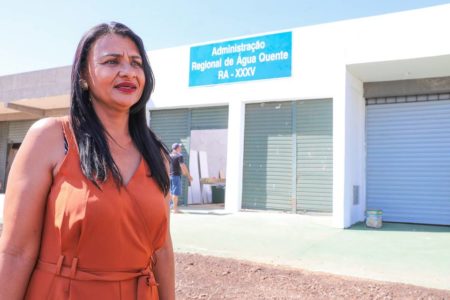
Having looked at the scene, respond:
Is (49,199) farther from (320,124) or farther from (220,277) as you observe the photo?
(320,124)

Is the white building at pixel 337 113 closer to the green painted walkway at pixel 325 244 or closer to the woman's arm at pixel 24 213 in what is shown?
the green painted walkway at pixel 325 244

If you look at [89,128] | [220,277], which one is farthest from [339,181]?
[89,128]

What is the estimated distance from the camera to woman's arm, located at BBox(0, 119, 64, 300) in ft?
4.39

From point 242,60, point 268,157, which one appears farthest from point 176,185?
point 242,60

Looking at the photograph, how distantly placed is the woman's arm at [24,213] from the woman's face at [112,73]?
1.01 ft

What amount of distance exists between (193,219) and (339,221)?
11.1 feet

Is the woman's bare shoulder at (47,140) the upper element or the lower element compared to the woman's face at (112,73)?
lower

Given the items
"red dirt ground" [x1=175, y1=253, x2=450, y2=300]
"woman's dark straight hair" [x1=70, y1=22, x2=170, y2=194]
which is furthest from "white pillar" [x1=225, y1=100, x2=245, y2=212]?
"woman's dark straight hair" [x1=70, y1=22, x2=170, y2=194]

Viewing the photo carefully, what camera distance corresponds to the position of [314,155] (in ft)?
31.4

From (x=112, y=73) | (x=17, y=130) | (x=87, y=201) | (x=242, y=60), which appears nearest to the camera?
(x=87, y=201)

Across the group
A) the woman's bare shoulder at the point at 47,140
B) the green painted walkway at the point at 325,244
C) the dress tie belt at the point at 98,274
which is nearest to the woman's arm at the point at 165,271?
the dress tie belt at the point at 98,274

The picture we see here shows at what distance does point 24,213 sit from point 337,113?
8060 millimetres

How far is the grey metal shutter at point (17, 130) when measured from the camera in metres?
18.0

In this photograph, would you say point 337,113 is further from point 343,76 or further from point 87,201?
point 87,201
